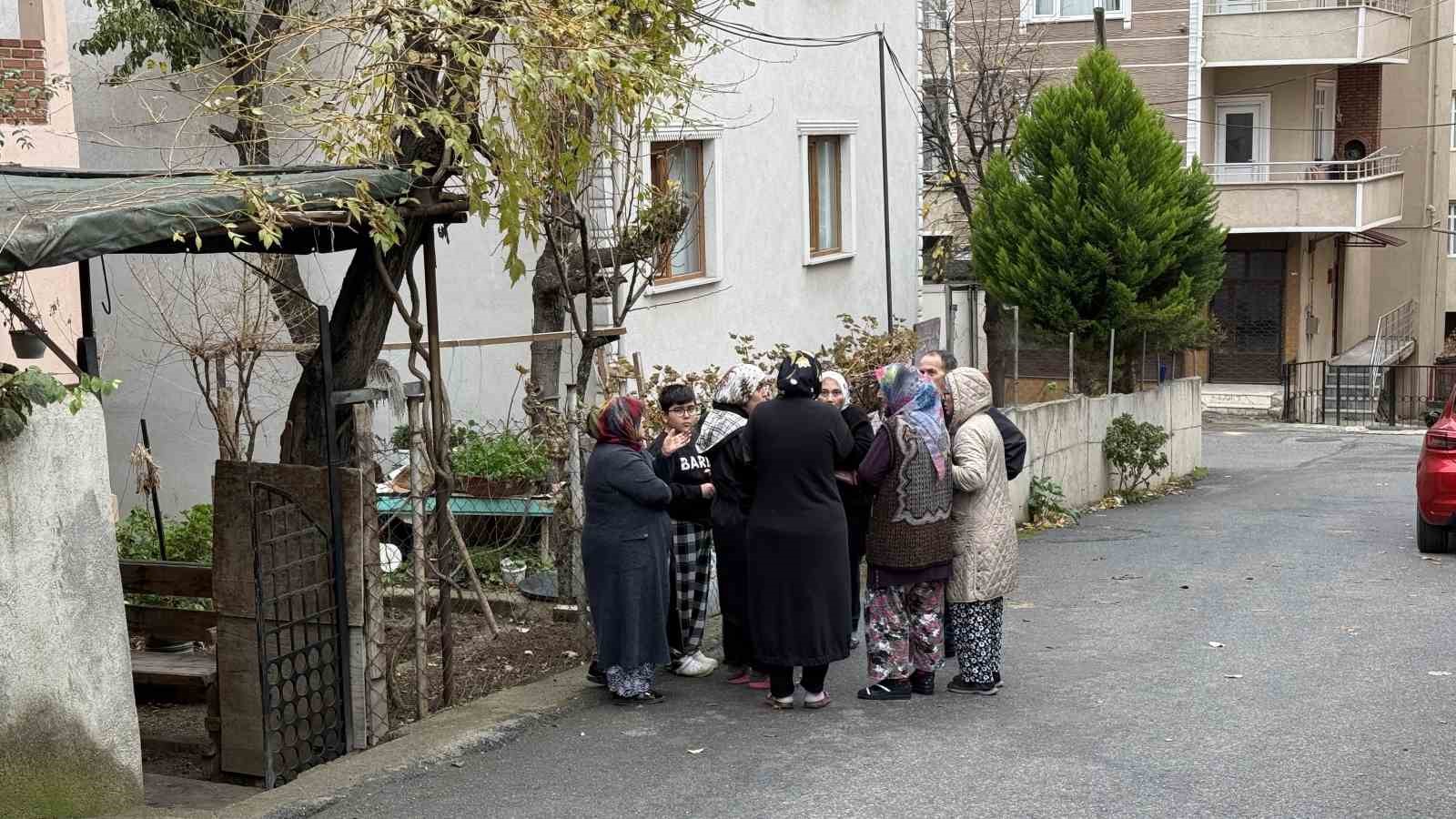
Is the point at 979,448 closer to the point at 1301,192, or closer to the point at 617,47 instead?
the point at 617,47

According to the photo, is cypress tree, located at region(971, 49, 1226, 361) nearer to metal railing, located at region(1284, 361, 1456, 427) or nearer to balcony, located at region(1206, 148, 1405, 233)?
balcony, located at region(1206, 148, 1405, 233)

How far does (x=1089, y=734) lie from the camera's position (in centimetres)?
734

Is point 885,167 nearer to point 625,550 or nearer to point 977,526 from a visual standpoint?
point 977,526

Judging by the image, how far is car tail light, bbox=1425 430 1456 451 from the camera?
12699mm

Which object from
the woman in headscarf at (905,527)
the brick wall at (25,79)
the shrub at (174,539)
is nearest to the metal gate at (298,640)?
the woman in headscarf at (905,527)

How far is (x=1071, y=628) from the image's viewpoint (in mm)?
9961

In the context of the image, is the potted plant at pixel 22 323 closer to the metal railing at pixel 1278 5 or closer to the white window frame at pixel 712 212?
the white window frame at pixel 712 212

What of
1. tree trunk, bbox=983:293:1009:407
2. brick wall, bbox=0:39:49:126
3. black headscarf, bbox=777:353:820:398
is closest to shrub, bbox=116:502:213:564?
brick wall, bbox=0:39:49:126

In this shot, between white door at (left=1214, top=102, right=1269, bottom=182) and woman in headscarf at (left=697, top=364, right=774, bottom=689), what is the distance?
2788 cm

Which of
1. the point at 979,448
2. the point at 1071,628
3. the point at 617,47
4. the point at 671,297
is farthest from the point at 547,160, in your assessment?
the point at 671,297

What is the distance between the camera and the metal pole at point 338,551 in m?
7.11

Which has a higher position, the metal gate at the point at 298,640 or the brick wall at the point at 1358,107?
the brick wall at the point at 1358,107

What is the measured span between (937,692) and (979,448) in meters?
1.35

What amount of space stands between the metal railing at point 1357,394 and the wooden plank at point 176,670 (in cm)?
2794
